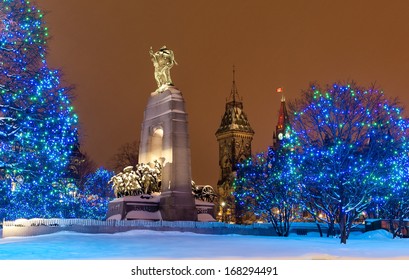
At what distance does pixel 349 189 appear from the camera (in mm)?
30453

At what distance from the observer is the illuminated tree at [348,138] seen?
1137 inches

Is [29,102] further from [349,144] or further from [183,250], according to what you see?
[349,144]

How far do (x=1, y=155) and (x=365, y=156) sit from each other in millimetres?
22041

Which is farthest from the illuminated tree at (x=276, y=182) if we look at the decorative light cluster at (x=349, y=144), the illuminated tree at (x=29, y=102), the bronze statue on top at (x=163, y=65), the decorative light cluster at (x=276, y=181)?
the illuminated tree at (x=29, y=102)

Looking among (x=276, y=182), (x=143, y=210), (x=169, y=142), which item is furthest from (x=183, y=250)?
(x=276, y=182)

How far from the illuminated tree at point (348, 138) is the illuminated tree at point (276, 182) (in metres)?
6.93

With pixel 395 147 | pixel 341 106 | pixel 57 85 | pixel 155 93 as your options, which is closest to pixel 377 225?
pixel 395 147

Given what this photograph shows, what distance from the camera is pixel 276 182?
4497 centimetres

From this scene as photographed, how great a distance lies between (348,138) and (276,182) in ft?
54.6

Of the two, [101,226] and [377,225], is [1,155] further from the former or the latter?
[377,225]

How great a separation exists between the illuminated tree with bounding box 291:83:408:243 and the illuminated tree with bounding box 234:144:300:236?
6929 millimetres

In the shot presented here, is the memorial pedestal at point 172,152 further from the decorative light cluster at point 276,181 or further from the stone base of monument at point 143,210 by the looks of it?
the decorative light cluster at point 276,181

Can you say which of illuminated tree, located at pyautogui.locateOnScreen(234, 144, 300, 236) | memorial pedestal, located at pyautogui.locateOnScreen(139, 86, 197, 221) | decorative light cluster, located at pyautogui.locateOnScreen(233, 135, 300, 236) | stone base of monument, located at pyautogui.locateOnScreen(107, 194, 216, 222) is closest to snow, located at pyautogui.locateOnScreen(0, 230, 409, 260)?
stone base of monument, located at pyautogui.locateOnScreen(107, 194, 216, 222)

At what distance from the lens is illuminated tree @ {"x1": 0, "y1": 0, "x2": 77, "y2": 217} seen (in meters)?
19.3
